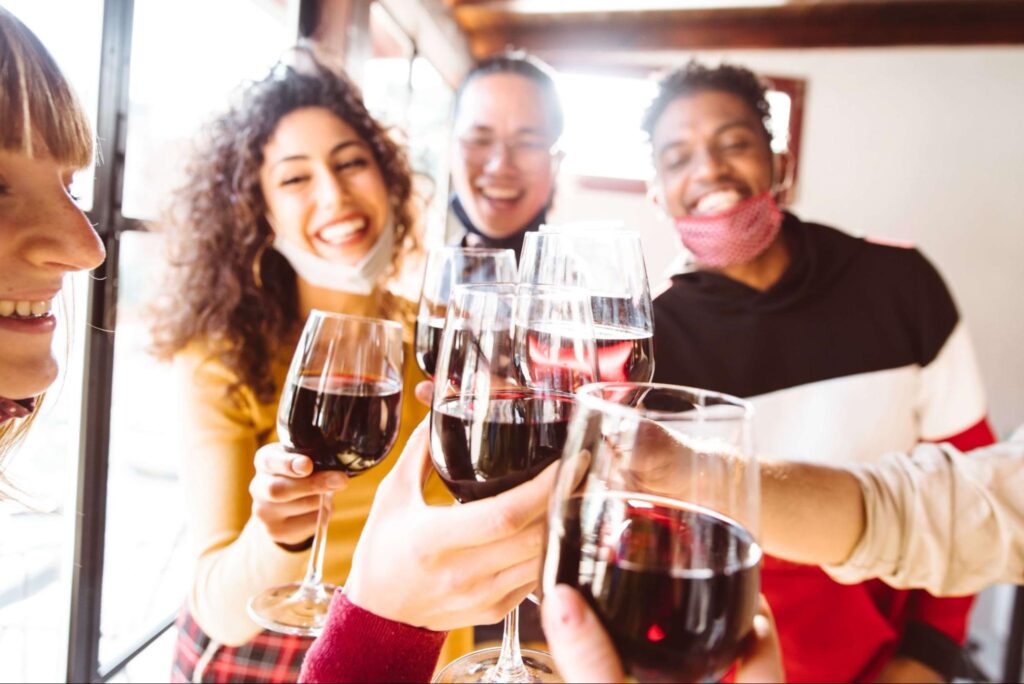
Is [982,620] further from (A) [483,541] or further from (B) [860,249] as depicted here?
(A) [483,541]

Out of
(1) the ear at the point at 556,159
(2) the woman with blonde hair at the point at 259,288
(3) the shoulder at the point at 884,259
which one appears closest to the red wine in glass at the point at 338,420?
(2) the woman with blonde hair at the point at 259,288

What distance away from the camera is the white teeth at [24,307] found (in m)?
0.48

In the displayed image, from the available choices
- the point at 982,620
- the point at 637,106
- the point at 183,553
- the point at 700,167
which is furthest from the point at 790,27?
the point at 183,553

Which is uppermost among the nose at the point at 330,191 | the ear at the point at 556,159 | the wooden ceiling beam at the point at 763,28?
the wooden ceiling beam at the point at 763,28

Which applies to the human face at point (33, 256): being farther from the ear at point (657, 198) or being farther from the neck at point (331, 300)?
the ear at point (657, 198)

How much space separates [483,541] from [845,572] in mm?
652

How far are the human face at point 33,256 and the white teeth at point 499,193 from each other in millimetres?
888

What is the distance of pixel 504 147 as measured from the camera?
4.77 ft

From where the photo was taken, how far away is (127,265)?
1154 millimetres

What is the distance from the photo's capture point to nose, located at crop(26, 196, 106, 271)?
19.5 inches

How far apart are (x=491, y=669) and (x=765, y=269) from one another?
120 centimetres

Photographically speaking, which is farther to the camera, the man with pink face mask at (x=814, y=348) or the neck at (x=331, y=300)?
the man with pink face mask at (x=814, y=348)

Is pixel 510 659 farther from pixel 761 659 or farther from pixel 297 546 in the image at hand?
pixel 297 546

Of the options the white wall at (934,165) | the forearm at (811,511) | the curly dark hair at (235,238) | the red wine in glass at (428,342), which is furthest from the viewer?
the white wall at (934,165)
